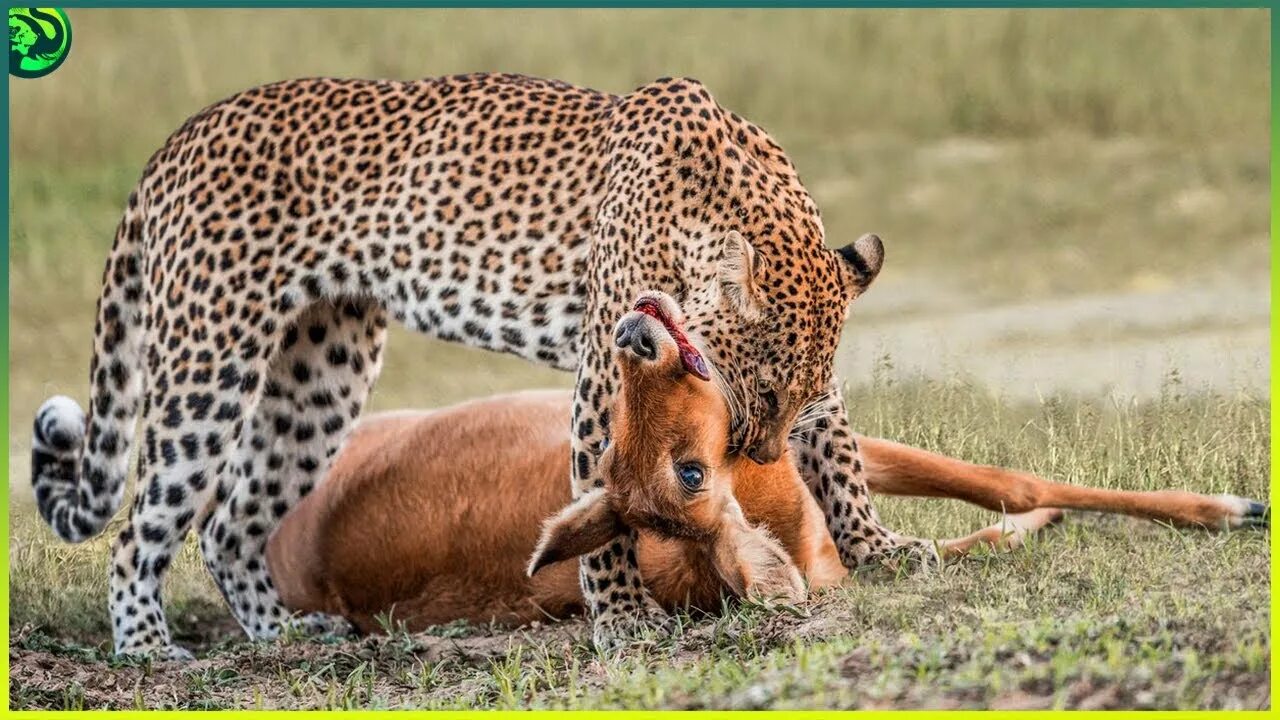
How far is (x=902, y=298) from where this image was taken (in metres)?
Answer: 8.73

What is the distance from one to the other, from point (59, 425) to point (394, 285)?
1620mm

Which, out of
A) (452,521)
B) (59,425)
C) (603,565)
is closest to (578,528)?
(603,565)

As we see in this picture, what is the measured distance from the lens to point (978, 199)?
989 cm

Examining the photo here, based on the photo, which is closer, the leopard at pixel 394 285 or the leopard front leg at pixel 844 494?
the leopard at pixel 394 285

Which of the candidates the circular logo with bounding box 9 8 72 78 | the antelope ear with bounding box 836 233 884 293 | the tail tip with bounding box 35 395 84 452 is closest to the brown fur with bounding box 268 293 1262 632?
the antelope ear with bounding box 836 233 884 293

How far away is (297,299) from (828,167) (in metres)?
4.05

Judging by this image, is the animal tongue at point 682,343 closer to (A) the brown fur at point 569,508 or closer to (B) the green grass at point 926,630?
(A) the brown fur at point 569,508

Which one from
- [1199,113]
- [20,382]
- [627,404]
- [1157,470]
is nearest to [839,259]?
[627,404]

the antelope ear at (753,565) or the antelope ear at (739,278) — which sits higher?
the antelope ear at (739,278)

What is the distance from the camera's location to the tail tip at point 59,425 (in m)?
7.57

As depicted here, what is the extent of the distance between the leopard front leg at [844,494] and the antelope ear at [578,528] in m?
0.98

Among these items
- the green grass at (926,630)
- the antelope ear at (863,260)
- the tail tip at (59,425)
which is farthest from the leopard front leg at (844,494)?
the tail tip at (59,425)

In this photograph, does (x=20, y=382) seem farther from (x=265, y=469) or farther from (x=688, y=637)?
(x=688, y=637)

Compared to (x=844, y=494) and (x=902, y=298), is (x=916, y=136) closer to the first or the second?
(x=902, y=298)
